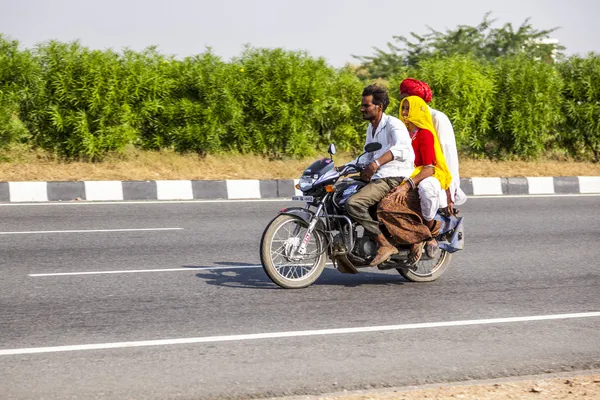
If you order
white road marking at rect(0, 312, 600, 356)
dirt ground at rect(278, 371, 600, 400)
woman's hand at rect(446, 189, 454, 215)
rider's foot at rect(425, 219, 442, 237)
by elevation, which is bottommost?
dirt ground at rect(278, 371, 600, 400)

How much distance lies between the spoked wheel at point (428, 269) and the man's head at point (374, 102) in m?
1.34

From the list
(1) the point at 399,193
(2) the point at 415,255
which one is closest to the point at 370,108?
(1) the point at 399,193

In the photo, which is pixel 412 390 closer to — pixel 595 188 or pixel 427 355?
pixel 427 355

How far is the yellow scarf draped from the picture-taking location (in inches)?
286

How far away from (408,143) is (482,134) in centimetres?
999

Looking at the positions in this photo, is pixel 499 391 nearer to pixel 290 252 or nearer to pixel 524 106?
pixel 290 252

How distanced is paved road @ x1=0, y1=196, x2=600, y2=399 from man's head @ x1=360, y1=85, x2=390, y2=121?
4.64ft

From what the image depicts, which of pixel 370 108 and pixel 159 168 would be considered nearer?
pixel 370 108

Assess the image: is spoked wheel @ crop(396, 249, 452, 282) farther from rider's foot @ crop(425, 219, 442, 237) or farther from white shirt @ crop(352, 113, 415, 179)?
white shirt @ crop(352, 113, 415, 179)

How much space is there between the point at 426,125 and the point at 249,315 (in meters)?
2.16

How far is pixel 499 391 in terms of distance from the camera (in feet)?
15.7

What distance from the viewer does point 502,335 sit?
19.7ft

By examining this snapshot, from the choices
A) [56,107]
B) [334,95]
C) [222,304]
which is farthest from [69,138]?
[222,304]

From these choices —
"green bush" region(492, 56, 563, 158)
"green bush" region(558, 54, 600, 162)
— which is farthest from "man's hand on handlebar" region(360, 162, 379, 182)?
"green bush" region(558, 54, 600, 162)
